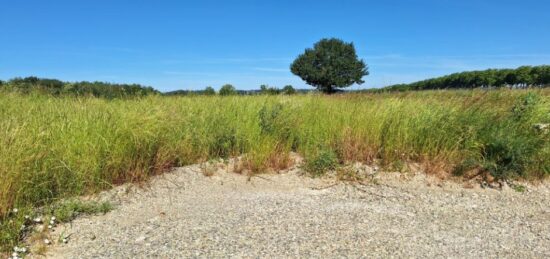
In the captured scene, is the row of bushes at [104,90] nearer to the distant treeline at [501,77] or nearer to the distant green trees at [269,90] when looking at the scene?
the distant green trees at [269,90]

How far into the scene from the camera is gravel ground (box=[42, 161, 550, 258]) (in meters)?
3.08

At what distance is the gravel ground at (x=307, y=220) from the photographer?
3076 mm

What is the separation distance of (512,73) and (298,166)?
7164 centimetres

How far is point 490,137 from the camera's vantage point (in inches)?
206

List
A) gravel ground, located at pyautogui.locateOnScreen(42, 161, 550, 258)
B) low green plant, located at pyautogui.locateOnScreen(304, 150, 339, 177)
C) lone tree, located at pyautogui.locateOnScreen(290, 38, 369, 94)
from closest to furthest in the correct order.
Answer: gravel ground, located at pyautogui.locateOnScreen(42, 161, 550, 258), low green plant, located at pyautogui.locateOnScreen(304, 150, 339, 177), lone tree, located at pyautogui.locateOnScreen(290, 38, 369, 94)

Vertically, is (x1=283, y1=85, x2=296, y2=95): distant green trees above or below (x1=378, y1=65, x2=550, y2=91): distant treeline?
below

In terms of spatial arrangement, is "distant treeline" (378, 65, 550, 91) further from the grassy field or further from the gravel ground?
the gravel ground

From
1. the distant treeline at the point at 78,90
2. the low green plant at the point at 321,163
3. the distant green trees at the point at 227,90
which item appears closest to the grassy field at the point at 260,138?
the low green plant at the point at 321,163

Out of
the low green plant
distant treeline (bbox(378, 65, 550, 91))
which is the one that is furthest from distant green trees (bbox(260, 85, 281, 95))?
distant treeline (bbox(378, 65, 550, 91))

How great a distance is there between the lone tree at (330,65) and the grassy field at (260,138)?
133ft

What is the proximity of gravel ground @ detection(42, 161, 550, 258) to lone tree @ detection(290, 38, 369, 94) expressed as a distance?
4240cm

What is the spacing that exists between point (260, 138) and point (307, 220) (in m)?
2.22

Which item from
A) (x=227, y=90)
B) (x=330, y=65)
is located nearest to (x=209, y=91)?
(x=227, y=90)

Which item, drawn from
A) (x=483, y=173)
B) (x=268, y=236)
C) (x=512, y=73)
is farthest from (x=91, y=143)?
(x=512, y=73)
